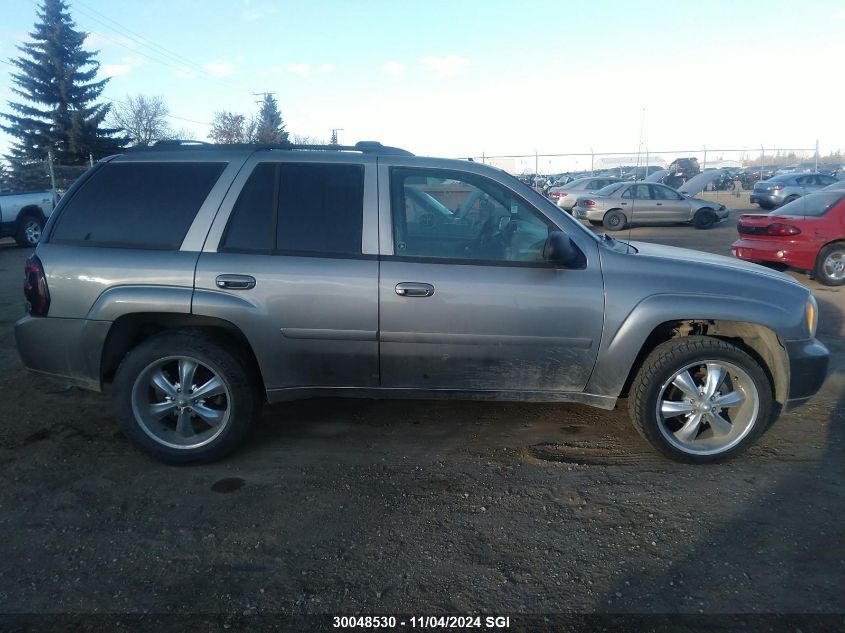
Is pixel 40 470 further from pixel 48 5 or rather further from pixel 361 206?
→ pixel 48 5

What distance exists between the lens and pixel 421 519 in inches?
129

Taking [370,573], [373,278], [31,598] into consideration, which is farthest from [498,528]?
[31,598]

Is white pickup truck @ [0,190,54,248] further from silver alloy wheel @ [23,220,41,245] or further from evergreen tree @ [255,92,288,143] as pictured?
evergreen tree @ [255,92,288,143]

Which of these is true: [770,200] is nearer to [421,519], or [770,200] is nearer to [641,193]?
[641,193]

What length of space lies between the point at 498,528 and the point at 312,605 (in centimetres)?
103

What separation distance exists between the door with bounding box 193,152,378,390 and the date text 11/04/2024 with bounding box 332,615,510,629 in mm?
1558

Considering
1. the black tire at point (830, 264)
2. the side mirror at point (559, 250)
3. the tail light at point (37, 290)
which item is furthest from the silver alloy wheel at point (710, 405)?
the black tire at point (830, 264)

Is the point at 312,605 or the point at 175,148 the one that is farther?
the point at 175,148

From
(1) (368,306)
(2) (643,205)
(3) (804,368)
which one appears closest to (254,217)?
(1) (368,306)

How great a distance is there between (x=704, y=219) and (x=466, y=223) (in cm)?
1794

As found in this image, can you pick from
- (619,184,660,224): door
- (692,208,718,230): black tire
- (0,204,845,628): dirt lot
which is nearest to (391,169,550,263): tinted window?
(0,204,845,628): dirt lot

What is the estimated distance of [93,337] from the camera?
376cm

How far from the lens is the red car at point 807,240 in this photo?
942 centimetres

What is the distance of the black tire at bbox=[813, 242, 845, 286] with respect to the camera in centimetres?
950
